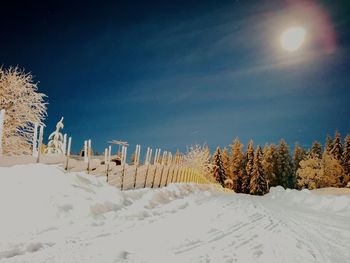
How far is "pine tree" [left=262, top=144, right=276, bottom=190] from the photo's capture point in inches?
3514

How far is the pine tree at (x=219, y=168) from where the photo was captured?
7981 cm

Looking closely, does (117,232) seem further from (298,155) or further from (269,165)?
(298,155)

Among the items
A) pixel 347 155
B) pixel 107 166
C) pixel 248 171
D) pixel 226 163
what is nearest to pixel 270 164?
pixel 248 171

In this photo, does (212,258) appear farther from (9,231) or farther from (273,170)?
(273,170)

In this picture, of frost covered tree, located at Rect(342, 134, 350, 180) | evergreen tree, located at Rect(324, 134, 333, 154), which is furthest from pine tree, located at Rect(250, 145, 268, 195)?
frost covered tree, located at Rect(342, 134, 350, 180)

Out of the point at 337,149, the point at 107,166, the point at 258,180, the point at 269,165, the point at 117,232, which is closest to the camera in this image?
the point at 117,232

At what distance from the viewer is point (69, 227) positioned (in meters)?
6.30

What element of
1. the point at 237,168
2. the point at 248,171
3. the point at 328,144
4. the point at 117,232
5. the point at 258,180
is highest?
the point at 328,144

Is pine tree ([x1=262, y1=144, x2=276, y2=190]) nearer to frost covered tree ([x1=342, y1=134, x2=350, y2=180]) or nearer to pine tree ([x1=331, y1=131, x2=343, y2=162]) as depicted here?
pine tree ([x1=331, y1=131, x2=343, y2=162])

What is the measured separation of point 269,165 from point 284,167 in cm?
627

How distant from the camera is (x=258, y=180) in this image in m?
83.0

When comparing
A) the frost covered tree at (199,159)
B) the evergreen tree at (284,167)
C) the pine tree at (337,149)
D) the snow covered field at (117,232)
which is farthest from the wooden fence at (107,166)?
the evergreen tree at (284,167)

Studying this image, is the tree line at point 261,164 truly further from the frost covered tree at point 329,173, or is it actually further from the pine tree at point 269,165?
the frost covered tree at point 329,173

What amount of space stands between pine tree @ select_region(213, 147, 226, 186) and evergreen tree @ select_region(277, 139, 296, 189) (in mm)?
18066
